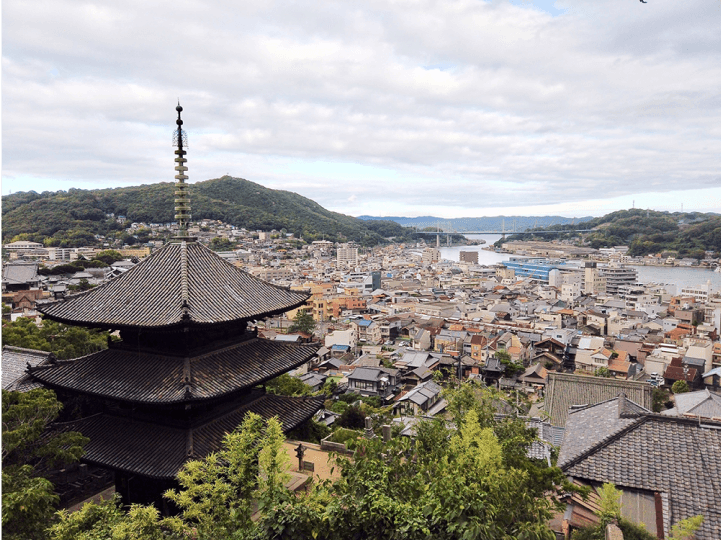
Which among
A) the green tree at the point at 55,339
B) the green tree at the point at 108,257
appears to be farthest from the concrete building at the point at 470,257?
the green tree at the point at 55,339

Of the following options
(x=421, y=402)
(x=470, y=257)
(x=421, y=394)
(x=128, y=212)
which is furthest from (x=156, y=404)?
(x=470, y=257)

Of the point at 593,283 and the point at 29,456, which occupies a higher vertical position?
the point at 29,456

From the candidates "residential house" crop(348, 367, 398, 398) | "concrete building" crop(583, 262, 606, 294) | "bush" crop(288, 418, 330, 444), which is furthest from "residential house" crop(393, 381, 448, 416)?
"concrete building" crop(583, 262, 606, 294)

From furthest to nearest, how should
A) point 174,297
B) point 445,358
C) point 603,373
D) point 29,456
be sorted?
point 445,358
point 603,373
point 174,297
point 29,456

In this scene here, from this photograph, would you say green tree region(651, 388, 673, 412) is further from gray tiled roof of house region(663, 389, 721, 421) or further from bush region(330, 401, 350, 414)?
bush region(330, 401, 350, 414)

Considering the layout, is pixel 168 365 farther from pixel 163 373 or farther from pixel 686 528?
pixel 686 528

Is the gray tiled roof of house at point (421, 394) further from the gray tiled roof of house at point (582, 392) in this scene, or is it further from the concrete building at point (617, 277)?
the concrete building at point (617, 277)
